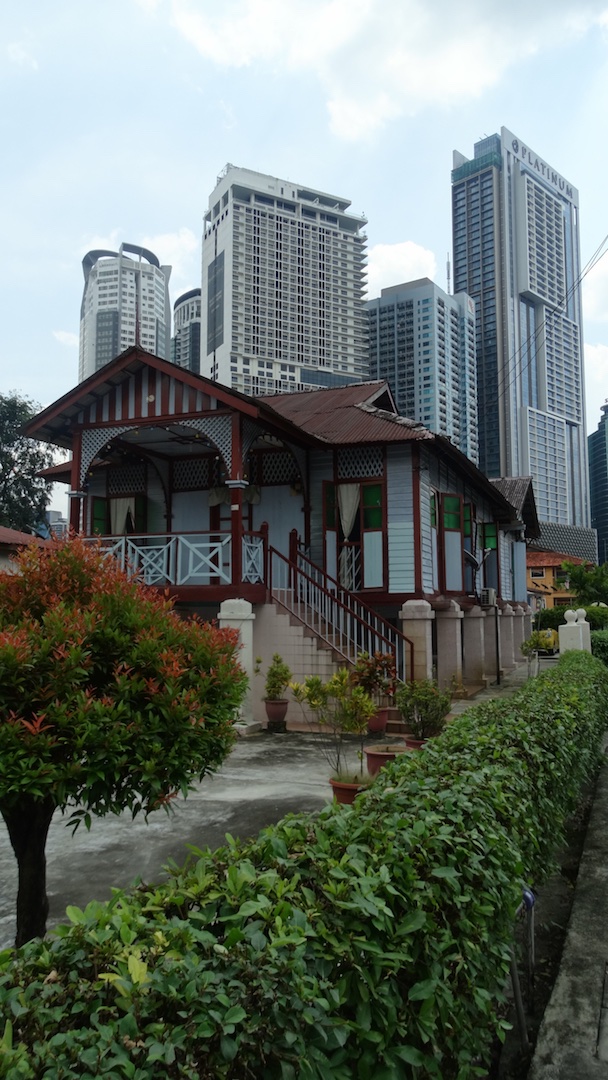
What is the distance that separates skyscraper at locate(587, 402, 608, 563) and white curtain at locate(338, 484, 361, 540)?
3421cm

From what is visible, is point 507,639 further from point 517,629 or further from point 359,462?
point 359,462

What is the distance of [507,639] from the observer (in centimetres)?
2473

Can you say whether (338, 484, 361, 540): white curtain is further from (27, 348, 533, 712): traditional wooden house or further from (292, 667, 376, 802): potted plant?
(292, 667, 376, 802): potted plant

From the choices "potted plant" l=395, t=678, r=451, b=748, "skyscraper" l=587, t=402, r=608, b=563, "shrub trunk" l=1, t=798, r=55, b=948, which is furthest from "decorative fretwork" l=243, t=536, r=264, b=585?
"skyscraper" l=587, t=402, r=608, b=563

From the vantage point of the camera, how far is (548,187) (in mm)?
24250

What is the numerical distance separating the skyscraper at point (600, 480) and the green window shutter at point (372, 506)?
3404 cm

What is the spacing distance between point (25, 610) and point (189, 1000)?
9.79 feet

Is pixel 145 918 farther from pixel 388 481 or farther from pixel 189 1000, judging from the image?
pixel 388 481

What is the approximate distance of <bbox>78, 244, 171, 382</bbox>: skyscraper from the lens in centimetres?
6188

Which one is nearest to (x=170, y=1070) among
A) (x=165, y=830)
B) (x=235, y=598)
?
(x=165, y=830)

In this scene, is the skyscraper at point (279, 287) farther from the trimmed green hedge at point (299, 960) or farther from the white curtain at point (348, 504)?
the trimmed green hedge at point (299, 960)

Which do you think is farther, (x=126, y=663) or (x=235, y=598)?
(x=235, y=598)

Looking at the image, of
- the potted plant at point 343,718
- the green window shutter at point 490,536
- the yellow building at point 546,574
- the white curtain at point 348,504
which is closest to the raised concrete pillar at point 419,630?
the white curtain at point 348,504

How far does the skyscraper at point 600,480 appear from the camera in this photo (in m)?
51.4
